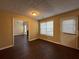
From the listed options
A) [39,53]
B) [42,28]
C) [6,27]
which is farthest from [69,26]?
[6,27]

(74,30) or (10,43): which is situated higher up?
(74,30)

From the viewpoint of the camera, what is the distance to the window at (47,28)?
20.9 ft

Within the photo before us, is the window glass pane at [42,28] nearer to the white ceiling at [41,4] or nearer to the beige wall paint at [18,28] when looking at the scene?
the white ceiling at [41,4]

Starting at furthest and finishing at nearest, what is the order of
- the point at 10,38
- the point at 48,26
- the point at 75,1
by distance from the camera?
1. the point at 48,26
2. the point at 10,38
3. the point at 75,1

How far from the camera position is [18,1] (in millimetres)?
3480

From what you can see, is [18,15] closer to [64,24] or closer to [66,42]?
[64,24]

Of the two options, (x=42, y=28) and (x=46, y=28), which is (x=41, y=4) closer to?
(x=46, y=28)

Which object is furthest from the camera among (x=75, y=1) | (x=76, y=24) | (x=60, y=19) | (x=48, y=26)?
(x=48, y=26)

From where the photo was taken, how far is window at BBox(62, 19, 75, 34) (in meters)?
4.51

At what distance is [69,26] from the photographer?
4734 mm

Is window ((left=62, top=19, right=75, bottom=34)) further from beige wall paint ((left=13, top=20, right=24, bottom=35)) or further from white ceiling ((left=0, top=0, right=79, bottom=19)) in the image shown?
beige wall paint ((left=13, top=20, right=24, bottom=35))

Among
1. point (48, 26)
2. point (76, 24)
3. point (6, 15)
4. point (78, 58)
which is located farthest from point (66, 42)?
point (6, 15)

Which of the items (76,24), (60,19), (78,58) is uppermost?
(60,19)

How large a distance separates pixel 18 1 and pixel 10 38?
2438 millimetres
